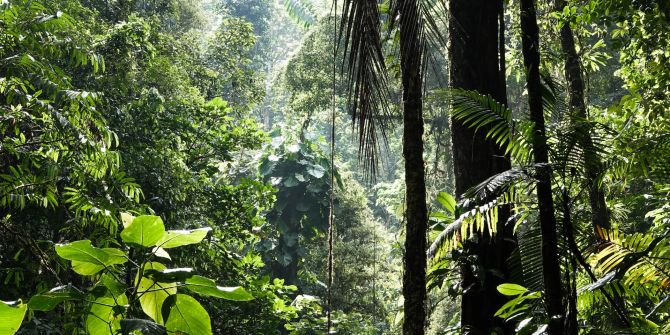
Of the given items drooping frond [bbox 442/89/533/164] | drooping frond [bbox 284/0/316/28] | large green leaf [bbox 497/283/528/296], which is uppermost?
drooping frond [bbox 284/0/316/28]

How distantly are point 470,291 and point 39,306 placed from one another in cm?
232

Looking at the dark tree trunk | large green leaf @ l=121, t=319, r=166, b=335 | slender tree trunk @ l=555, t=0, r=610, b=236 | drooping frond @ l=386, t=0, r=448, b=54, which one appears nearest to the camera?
large green leaf @ l=121, t=319, r=166, b=335

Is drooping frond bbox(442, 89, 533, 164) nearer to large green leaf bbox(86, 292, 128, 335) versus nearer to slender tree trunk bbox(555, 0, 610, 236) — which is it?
large green leaf bbox(86, 292, 128, 335)

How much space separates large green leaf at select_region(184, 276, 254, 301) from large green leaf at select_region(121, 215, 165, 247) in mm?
110

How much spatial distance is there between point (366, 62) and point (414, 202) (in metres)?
0.62

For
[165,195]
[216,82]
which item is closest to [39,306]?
[165,195]

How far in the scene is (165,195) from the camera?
6.93 meters

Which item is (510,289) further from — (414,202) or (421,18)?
(421,18)

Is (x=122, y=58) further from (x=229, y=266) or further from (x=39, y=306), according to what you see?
(x=39, y=306)

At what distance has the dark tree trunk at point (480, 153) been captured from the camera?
3.17 metres

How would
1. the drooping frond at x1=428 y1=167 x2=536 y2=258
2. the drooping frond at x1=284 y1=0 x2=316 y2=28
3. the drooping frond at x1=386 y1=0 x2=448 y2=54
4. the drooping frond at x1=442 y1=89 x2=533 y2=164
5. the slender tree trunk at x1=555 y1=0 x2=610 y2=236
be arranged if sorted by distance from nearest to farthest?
the drooping frond at x1=386 y1=0 x2=448 y2=54 < the drooping frond at x1=428 y1=167 x2=536 y2=258 < the drooping frond at x1=442 y1=89 x2=533 y2=164 < the slender tree trunk at x1=555 y1=0 x2=610 y2=236 < the drooping frond at x1=284 y1=0 x2=316 y2=28

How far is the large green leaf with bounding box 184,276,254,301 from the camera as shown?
1247 mm

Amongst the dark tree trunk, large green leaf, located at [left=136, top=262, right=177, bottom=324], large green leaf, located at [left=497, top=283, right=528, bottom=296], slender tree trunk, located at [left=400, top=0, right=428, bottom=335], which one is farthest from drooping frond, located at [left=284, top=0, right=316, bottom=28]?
large green leaf, located at [left=136, top=262, right=177, bottom=324]

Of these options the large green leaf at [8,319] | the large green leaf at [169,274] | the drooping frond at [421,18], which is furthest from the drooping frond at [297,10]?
the large green leaf at [8,319]
